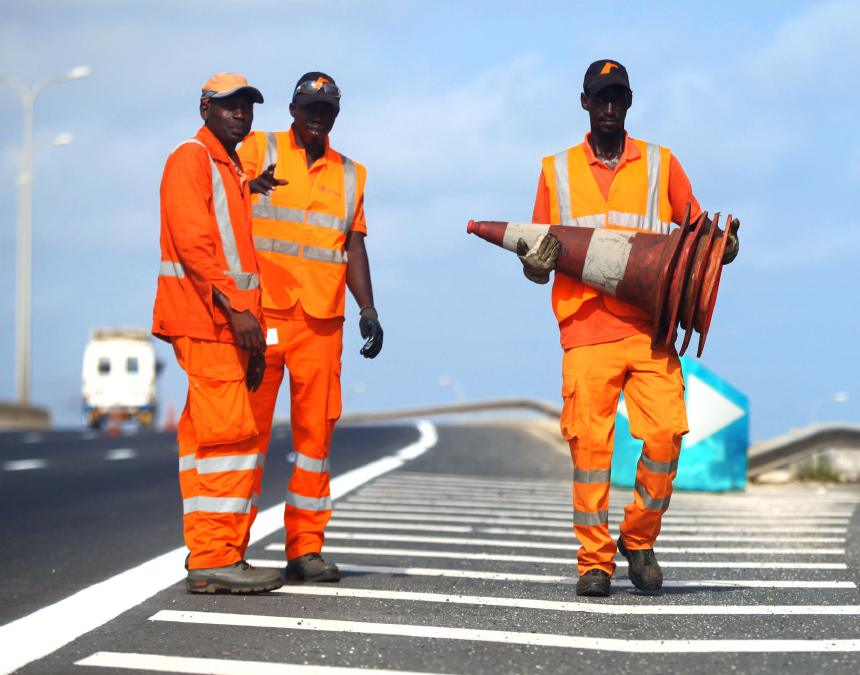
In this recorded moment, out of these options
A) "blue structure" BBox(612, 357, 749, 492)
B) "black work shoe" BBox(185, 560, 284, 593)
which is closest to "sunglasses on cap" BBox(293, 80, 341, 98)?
"black work shoe" BBox(185, 560, 284, 593)

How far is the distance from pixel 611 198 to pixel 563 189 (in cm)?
22

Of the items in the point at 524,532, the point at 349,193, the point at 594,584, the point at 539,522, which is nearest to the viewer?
the point at 594,584

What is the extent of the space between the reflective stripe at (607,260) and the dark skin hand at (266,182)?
55.7 inches

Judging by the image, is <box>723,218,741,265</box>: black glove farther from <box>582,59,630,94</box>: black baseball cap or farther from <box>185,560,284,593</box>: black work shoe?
<box>185,560,284,593</box>: black work shoe

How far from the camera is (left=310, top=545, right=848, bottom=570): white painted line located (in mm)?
5973

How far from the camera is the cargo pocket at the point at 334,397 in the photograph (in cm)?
548

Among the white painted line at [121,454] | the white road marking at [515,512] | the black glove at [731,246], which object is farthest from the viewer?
the white painted line at [121,454]

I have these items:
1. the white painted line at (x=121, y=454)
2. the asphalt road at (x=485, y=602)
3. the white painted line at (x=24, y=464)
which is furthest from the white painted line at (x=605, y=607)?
the white painted line at (x=121, y=454)

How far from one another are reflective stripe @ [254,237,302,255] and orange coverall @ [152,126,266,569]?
0.33m

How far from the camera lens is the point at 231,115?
525 cm

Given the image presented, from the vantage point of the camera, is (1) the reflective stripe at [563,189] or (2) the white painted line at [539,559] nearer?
(1) the reflective stripe at [563,189]

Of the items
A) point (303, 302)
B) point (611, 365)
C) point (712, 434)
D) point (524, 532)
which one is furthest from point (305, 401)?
point (712, 434)

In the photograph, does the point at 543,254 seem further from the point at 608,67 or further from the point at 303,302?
the point at 303,302

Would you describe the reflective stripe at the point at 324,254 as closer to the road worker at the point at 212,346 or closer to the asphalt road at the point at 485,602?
the road worker at the point at 212,346
